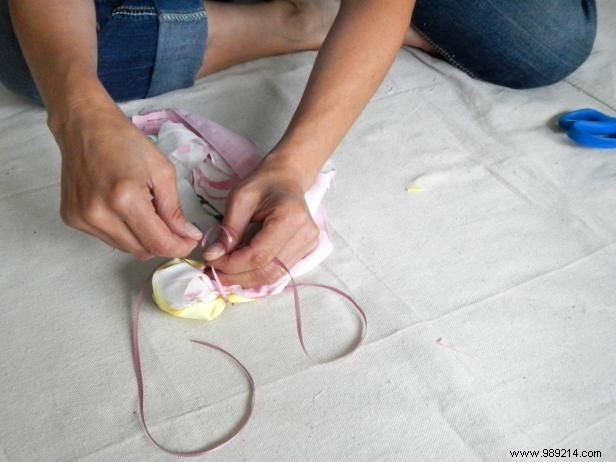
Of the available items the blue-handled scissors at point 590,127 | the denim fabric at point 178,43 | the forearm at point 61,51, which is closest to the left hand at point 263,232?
the forearm at point 61,51

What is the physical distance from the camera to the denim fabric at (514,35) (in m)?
1.11

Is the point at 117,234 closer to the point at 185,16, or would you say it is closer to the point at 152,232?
the point at 152,232

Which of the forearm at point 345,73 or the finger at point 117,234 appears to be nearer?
the finger at point 117,234

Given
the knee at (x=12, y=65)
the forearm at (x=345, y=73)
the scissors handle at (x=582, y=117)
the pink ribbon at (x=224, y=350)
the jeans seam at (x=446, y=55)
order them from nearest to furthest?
the pink ribbon at (x=224, y=350) → the forearm at (x=345, y=73) → the knee at (x=12, y=65) → the scissors handle at (x=582, y=117) → the jeans seam at (x=446, y=55)

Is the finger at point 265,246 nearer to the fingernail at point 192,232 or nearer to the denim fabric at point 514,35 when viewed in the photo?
the fingernail at point 192,232

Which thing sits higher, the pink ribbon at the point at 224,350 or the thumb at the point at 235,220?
the thumb at the point at 235,220

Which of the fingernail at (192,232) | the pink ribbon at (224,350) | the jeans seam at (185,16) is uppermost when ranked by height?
the jeans seam at (185,16)

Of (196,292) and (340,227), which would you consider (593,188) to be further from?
(196,292)

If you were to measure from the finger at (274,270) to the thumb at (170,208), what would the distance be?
6cm

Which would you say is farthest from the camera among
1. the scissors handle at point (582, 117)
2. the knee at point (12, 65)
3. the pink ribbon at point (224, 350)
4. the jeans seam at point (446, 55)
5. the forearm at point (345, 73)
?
the jeans seam at point (446, 55)

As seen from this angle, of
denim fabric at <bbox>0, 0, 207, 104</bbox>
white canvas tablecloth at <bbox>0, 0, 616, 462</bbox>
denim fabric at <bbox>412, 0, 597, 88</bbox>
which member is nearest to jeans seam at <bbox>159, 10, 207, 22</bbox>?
denim fabric at <bbox>0, 0, 207, 104</bbox>

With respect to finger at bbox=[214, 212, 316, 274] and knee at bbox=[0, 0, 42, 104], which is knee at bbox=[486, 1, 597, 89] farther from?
knee at bbox=[0, 0, 42, 104]

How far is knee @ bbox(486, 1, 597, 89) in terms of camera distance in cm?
111

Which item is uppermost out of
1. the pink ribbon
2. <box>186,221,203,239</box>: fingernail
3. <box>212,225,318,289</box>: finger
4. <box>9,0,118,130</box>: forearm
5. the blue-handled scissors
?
<box>9,0,118,130</box>: forearm
